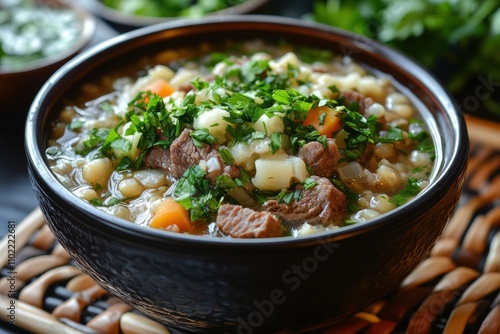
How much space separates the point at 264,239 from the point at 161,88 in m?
1.26

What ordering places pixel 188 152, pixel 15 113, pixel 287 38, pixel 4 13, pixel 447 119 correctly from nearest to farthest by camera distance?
pixel 188 152 → pixel 447 119 → pixel 287 38 → pixel 15 113 → pixel 4 13

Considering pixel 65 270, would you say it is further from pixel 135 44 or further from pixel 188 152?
pixel 135 44

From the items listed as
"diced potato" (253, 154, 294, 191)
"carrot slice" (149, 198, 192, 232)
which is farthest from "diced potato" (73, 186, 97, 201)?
"diced potato" (253, 154, 294, 191)

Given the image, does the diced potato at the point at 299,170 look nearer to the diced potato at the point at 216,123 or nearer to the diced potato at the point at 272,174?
the diced potato at the point at 272,174

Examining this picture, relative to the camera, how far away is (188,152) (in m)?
2.54

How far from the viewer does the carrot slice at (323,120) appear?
263 centimetres

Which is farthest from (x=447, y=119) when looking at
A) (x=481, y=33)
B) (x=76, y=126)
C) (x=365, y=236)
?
(x=481, y=33)

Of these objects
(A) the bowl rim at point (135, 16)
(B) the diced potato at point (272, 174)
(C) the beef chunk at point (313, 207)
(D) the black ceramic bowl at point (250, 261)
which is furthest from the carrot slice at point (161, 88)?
(A) the bowl rim at point (135, 16)

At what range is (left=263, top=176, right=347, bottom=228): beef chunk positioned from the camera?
2.38 metres

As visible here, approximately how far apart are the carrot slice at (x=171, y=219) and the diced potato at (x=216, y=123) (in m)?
0.34

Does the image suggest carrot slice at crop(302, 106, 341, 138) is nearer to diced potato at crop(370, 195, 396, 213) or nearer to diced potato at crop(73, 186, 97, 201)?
diced potato at crop(370, 195, 396, 213)

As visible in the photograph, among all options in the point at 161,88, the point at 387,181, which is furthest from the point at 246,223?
the point at 161,88

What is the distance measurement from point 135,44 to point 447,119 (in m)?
1.59

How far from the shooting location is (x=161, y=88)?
308 centimetres
